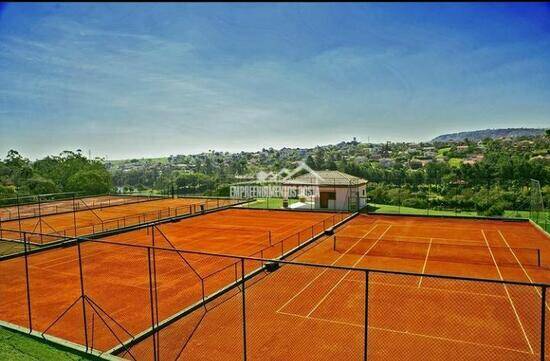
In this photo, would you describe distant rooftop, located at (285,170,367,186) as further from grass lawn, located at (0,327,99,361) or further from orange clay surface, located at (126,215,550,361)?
grass lawn, located at (0,327,99,361)

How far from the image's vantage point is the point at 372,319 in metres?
13.2

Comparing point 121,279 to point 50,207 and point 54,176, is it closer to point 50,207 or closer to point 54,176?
point 50,207

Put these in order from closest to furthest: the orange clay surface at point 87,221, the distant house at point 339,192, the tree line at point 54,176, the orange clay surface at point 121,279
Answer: the orange clay surface at point 121,279 → the orange clay surface at point 87,221 → the distant house at point 339,192 → the tree line at point 54,176

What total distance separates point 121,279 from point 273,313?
888 cm

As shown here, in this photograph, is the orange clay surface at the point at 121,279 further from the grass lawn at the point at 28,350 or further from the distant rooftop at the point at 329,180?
the distant rooftop at the point at 329,180

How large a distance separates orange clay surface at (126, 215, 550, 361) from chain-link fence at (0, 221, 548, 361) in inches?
1.5

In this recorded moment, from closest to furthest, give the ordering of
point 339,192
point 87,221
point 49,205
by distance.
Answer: point 87,221 < point 339,192 < point 49,205

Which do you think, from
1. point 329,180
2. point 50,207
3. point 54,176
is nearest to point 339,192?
point 329,180

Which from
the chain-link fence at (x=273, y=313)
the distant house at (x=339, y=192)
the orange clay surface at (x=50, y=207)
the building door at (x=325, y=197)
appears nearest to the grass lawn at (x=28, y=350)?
the chain-link fence at (x=273, y=313)

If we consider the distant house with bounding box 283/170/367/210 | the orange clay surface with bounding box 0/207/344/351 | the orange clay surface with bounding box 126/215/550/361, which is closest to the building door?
the distant house with bounding box 283/170/367/210

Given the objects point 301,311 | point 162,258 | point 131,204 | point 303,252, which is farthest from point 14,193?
point 301,311

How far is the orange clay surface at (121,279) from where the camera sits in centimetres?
1310

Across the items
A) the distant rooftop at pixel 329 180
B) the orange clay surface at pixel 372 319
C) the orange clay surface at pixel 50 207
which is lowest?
the orange clay surface at pixel 372 319

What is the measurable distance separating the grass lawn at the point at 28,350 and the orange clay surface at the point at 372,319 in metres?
1.67
